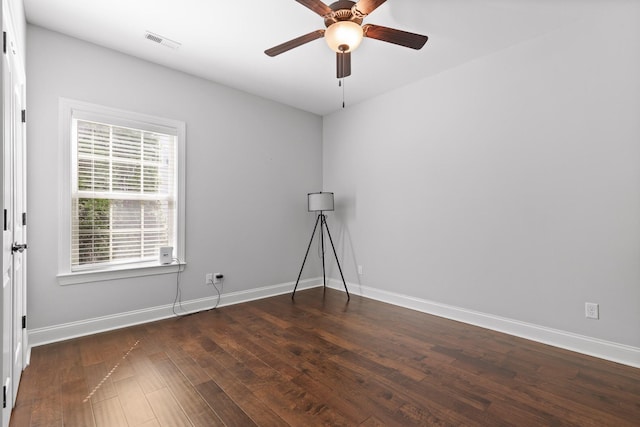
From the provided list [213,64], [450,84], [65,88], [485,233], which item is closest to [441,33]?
[450,84]

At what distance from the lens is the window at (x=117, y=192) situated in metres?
2.99

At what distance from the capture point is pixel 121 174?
3293 mm

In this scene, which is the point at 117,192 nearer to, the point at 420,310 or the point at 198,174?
the point at 198,174

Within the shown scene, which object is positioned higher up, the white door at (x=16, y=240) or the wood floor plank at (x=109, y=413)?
the white door at (x=16, y=240)

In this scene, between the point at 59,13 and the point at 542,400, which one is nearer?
the point at 542,400

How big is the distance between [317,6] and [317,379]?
2543mm

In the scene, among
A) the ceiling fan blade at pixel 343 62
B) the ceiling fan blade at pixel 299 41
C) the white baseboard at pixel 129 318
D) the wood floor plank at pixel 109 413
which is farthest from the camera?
the white baseboard at pixel 129 318

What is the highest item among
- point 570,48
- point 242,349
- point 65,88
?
point 570,48

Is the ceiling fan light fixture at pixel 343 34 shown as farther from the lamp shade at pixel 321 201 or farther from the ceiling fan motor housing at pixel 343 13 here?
the lamp shade at pixel 321 201

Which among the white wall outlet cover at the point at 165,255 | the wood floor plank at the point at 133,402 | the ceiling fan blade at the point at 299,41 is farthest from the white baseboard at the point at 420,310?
the ceiling fan blade at the point at 299,41

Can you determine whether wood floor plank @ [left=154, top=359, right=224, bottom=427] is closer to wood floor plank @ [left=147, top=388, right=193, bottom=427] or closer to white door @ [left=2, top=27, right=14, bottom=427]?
wood floor plank @ [left=147, top=388, right=193, bottom=427]

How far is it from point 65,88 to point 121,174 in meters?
0.88

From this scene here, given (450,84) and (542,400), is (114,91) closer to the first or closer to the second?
(450,84)

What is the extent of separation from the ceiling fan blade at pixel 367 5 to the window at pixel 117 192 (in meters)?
2.44
